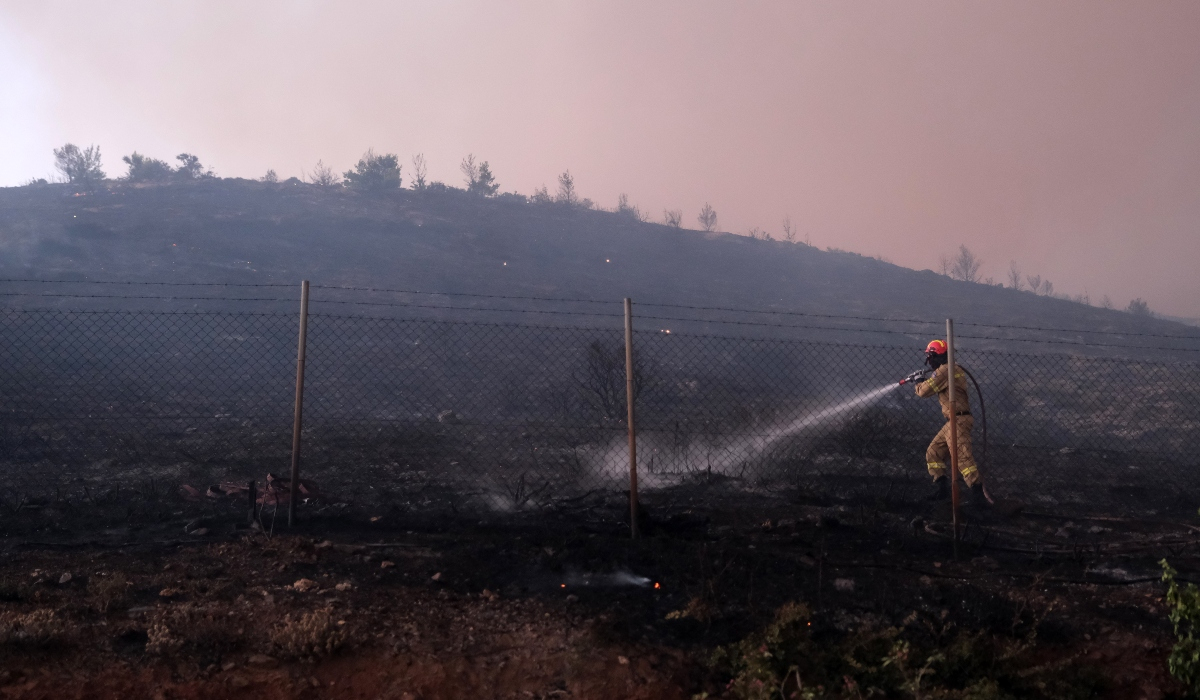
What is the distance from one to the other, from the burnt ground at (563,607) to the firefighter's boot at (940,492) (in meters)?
1.15

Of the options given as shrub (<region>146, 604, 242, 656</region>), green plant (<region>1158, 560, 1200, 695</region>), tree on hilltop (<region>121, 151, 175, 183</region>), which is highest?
tree on hilltop (<region>121, 151, 175, 183</region>)

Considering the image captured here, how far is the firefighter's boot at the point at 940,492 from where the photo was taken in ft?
25.1

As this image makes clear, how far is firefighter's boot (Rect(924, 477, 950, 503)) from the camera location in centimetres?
764

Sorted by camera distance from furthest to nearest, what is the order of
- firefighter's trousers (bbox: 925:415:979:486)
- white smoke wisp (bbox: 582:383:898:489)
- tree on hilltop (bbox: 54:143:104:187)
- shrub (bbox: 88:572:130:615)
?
tree on hilltop (bbox: 54:143:104:187) → white smoke wisp (bbox: 582:383:898:489) → firefighter's trousers (bbox: 925:415:979:486) → shrub (bbox: 88:572:130:615)

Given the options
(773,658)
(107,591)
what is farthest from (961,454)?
(107,591)

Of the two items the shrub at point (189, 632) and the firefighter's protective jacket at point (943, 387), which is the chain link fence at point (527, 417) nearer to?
the firefighter's protective jacket at point (943, 387)

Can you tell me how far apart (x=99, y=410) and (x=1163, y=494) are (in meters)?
14.8

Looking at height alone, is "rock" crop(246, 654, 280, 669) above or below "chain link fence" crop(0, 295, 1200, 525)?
below

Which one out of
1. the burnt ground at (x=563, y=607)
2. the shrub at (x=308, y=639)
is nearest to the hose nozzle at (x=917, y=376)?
the burnt ground at (x=563, y=607)

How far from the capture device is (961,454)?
7.42 m

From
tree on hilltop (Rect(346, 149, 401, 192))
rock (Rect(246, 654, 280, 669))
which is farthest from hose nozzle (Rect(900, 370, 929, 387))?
tree on hilltop (Rect(346, 149, 401, 192))

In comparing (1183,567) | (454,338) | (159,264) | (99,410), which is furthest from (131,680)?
(159,264)

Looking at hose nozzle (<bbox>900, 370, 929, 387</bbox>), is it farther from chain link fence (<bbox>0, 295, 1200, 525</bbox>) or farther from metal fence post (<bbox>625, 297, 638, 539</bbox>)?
metal fence post (<bbox>625, 297, 638, 539</bbox>)

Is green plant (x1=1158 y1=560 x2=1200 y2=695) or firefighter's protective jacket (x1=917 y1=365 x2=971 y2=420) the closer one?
green plant (x1=1158 y1=560 x2=1200 y2=695)
